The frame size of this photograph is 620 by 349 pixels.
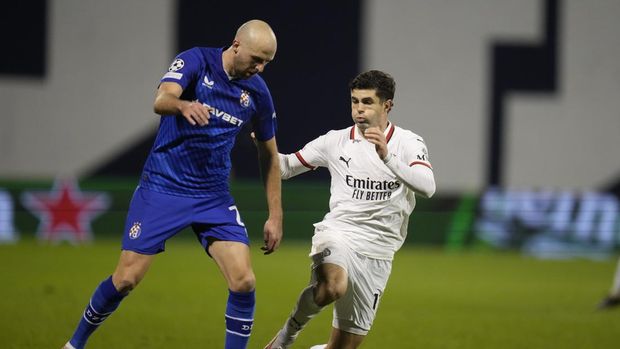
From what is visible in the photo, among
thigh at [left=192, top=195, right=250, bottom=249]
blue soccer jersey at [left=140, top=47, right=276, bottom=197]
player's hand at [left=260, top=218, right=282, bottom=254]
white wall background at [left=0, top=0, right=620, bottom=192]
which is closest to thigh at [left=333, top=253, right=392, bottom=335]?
player's hand at [left=260, top=218, right=282, bottom=254]

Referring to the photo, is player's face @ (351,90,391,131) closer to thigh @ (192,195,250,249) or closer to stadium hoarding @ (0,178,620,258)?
thigh @ (192,195,250,249)

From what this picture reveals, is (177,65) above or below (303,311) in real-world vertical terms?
above

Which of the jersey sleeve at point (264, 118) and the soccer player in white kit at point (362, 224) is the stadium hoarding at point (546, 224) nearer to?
the soccer player in white kit at point (362, 224)

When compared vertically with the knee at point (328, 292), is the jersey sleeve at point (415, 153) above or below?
above

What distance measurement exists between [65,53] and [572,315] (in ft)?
31.3

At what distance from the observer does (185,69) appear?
572 centimetres

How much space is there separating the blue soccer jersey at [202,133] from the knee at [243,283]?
0.55m

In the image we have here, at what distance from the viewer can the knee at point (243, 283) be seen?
5.78 m

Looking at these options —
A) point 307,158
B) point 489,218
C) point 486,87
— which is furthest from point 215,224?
point 486,87

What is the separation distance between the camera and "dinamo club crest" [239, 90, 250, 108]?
5953 mm

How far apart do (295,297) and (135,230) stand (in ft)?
16.1

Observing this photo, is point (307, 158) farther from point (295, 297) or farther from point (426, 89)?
point (426, 89)

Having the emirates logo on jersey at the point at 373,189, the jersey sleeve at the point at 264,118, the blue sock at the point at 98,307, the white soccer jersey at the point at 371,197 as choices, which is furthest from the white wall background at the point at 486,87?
the blue sock at the point at 98,307

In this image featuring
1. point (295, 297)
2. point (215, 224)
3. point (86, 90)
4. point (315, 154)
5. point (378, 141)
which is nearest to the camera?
point (378, 141)
